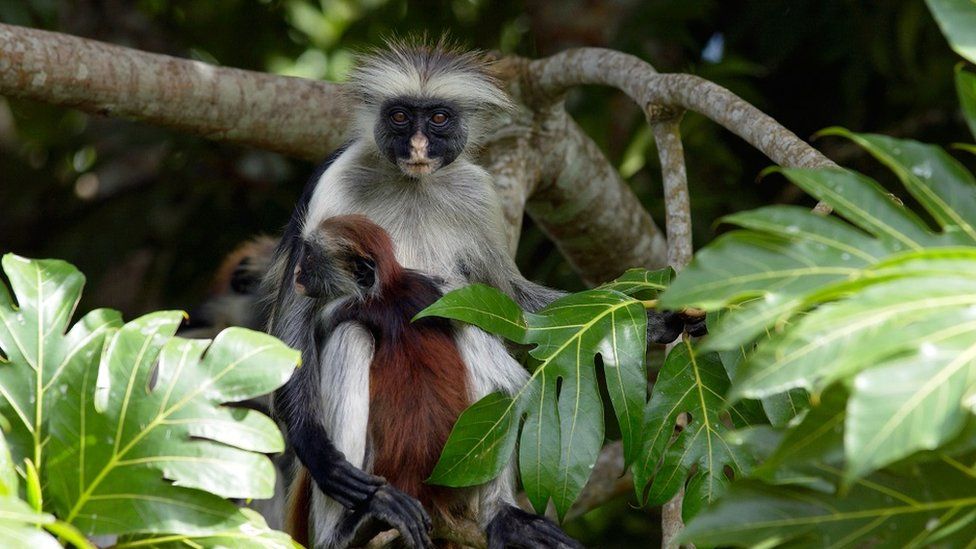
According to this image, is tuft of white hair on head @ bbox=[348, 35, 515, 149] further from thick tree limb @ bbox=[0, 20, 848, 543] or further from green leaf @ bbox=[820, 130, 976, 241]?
green leaf @ bbox=[820, 130, 976, 241]

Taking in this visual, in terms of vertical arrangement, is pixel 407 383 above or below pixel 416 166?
below

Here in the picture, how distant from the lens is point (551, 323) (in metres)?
3.66

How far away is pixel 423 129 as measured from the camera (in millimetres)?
4836

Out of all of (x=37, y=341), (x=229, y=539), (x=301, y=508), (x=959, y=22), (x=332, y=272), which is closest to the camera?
(x=959, y=22)

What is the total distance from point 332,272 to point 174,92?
171cm

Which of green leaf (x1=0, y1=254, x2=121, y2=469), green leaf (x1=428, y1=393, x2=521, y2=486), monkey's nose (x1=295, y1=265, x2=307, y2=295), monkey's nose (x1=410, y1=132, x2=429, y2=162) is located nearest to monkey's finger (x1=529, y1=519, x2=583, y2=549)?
green leaf (x1=428, y1=393, x2=521, y2=486)

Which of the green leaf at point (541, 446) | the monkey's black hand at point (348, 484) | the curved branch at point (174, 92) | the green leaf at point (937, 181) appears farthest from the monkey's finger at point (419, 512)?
the curved branch at point (174, 92)

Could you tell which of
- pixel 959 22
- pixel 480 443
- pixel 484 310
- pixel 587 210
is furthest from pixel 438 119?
pixel 959 22

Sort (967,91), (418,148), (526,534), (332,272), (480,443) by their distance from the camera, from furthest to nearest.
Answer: (418,148) < (332,272) < (526,534) < (480,443) < (967,91)

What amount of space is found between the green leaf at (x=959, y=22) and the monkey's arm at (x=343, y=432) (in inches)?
88.2

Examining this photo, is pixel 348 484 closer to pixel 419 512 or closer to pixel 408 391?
pixel 419 512

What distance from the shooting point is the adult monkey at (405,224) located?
13.2 ft

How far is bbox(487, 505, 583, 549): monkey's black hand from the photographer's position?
3.96m

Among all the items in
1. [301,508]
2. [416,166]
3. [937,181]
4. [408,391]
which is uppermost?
[937,181]
